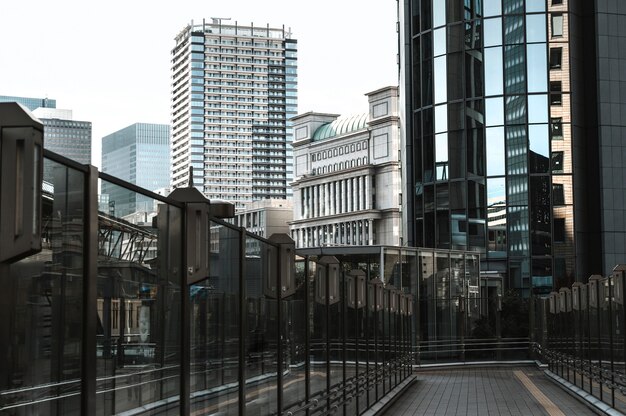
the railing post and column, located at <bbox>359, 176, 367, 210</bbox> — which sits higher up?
column, located at <bbox>359, 176, 367, 210</bbox>

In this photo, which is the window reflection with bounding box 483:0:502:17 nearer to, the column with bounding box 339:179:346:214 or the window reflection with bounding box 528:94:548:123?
the window reflection with bounding box 528:94:548:123

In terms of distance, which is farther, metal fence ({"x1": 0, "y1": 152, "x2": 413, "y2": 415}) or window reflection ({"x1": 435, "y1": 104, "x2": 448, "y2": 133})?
window reflection ({"x1": 435, "y1": 104, "x2": 448, "y2": 133})

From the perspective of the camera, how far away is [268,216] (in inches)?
7234

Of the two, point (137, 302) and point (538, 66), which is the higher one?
point (538, 66)

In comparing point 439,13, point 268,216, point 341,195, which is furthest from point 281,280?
point 268,216

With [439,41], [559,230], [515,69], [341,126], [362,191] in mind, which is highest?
[341,126]

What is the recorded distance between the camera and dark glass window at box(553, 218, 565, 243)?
175 ft

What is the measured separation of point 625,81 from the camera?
54406 millimetres

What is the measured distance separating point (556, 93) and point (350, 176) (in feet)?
313

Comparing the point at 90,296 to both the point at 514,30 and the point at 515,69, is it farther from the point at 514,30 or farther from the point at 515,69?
the point at 514,30

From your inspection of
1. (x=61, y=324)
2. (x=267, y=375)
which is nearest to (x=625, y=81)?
(x=267, y=375)

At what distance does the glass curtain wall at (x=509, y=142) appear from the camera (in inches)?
2095

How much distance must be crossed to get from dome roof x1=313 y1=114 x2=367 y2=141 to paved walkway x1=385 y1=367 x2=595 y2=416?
11352 centimetres

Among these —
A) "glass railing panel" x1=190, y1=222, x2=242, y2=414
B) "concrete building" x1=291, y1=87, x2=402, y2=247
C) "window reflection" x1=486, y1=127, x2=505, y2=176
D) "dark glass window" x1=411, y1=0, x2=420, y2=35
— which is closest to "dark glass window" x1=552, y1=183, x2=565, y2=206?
"window reflection" x1=486, y1=127, x2=505, y2=176
